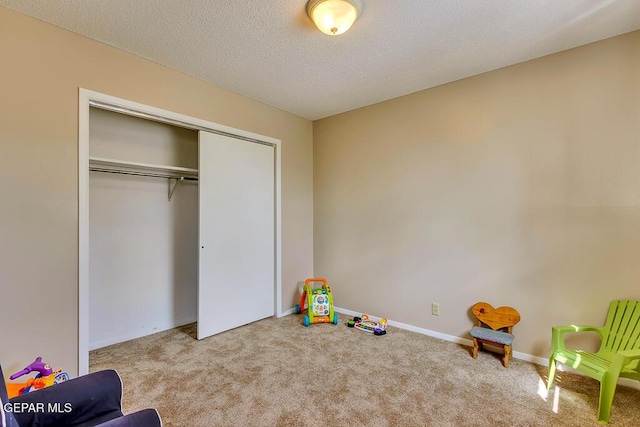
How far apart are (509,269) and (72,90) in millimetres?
3701

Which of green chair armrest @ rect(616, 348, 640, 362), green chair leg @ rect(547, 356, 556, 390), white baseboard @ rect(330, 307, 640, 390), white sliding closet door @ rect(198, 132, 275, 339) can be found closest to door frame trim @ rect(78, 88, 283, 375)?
white sliding closet door @ rect(198, 132, 275, 339)

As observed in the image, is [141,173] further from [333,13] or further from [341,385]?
[341,385]

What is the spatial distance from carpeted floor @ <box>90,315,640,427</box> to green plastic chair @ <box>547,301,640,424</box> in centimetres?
18

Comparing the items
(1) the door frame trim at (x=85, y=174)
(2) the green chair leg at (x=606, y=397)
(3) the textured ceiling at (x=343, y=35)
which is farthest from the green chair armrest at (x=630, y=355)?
(1) the door frame trim at (x=85, y=174)

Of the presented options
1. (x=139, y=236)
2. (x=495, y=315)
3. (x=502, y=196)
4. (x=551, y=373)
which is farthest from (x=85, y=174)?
(x=551, y=373)

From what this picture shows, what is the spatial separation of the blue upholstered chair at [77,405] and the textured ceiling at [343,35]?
2111mm

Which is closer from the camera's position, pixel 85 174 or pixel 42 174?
pixel 42 174

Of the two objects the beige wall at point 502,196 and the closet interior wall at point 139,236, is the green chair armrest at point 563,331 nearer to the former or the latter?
the beige wall at point 502,196

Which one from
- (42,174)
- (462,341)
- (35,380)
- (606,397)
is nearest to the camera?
(35,380)

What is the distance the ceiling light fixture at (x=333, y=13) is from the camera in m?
1.79

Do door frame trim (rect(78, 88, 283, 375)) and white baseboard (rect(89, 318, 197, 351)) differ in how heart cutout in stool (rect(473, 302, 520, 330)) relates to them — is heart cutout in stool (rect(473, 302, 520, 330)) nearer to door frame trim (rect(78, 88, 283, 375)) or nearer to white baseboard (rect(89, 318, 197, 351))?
white baseboard (rect(89, 318, 197, 351))

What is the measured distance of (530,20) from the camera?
199cm

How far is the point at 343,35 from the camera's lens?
2.15m

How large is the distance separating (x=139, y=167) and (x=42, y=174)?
92 cm
